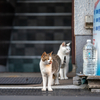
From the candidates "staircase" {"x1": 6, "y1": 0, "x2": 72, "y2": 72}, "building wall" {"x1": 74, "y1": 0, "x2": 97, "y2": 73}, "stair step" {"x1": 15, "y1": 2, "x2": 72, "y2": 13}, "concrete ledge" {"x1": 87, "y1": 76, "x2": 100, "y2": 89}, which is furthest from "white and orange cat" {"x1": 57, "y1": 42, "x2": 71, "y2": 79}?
"stair step" {"x1": 15, "y1": 2, "x2": 72, "y2": 13}

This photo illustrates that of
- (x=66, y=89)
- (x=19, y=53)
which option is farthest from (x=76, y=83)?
(x=19, y=53)

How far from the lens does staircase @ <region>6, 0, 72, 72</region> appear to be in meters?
9.13

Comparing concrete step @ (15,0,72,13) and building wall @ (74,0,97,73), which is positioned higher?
concrete step @ (15,0,72,13)

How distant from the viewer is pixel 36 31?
9398 millimetres

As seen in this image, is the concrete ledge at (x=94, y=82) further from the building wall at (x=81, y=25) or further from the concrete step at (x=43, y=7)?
the concrete step at (x=43, y=7)

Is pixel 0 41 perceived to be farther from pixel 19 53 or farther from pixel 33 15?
pixel 33 15

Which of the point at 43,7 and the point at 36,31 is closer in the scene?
the point at 36,31

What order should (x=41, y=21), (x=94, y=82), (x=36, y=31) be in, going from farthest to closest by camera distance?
(x=41, y=21) → (x=36, y=31) → (x=94, y=82)

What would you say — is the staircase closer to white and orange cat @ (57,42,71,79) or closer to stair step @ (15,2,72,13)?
stair step @ (15,2,72,13)

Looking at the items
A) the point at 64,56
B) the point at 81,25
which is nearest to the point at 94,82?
the point at 64,56

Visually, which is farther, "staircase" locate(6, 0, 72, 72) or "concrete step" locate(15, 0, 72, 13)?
"concrete step" locate(15, 0, 72, 13)

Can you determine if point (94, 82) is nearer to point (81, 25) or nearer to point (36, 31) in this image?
point (81, 25)

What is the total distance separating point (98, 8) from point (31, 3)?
555 cm

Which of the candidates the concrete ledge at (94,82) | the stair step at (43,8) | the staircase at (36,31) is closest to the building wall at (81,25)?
the concrete ledge at (94,82)
